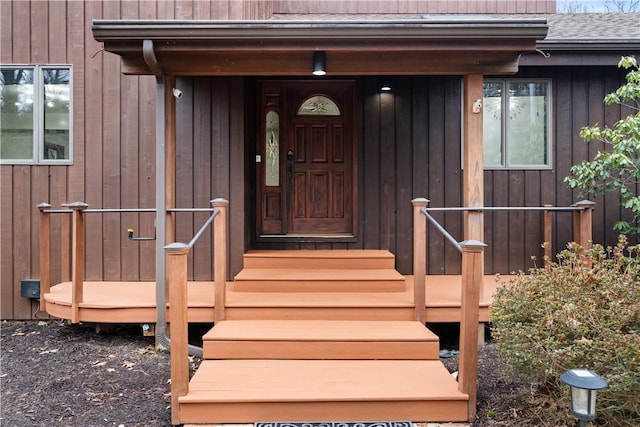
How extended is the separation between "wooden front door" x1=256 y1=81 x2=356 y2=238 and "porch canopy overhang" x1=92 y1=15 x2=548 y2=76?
148 centimetres

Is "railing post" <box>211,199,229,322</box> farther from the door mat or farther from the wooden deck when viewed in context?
the door mat

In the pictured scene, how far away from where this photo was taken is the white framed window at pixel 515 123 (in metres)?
5.40

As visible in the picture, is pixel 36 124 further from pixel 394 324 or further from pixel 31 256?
pixel 394 324

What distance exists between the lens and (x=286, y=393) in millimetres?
2744

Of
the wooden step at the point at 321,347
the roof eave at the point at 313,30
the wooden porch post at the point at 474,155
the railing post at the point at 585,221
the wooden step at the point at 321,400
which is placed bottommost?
the wooden step at the point at 321,400

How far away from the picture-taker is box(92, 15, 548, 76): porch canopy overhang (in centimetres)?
358

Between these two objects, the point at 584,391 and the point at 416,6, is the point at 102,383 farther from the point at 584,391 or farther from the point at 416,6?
the point at 416,6

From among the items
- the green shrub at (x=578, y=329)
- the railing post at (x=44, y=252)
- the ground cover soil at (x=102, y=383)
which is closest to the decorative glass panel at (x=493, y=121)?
the ground cover soil at (x=102, y=383)

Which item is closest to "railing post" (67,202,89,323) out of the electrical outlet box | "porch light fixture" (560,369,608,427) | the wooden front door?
the electrical outlet box

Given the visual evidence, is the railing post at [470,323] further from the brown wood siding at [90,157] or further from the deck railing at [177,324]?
the brown wood siding at [90,157]

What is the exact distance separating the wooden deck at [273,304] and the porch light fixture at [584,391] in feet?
5.58

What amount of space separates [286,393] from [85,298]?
2597 millimetres

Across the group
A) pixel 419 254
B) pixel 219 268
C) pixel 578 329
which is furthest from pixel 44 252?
pixel 578 329

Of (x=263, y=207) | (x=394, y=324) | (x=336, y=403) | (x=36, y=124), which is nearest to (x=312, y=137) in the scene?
(x=263, y=207)
